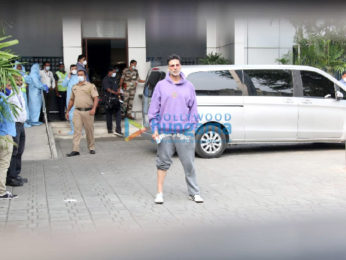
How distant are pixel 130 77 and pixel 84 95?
516 cm

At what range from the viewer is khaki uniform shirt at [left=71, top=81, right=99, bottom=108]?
9992 mm

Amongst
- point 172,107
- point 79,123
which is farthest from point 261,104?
point 172,107

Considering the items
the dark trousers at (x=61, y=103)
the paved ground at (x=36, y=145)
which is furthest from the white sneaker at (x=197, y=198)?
the dark trousers at (x=61, y=103)

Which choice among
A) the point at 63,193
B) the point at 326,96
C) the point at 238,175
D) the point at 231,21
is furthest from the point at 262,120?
the point at 231,21

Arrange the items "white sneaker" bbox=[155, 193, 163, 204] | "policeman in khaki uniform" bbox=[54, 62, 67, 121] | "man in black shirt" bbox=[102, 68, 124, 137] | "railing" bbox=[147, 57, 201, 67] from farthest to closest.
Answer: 1. "railing" bbox=[147, 57, 201, 67]
2. "policeman in khaki uniform" bbox=[54, 62, 67, 121]
3. "man in black shirt" bbox=[102, 68, 124, 137]
4. "white sneaker" bbox=[155, 193, 163, 204]

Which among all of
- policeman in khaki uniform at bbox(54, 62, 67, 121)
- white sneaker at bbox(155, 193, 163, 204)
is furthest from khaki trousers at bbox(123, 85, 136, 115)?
white sneaker at bbox(155, 193, 163, 204)

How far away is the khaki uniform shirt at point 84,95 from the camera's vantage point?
393 inches

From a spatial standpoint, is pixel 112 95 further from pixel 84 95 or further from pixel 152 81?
pixel 152 81

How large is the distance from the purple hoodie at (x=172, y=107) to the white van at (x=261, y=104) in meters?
3.40

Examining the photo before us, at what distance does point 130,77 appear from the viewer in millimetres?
15047

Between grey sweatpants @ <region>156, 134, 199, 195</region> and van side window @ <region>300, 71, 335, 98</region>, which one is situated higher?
van side window @ <region>300, 71, 335, 98</region>

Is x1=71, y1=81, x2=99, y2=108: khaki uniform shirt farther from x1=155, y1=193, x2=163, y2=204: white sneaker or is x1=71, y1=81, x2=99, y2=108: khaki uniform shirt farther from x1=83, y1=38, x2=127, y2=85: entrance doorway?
x1=83, y1=38, x2=127, y2=85: entrance doorway

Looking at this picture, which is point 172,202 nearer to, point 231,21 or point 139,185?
point 139,185

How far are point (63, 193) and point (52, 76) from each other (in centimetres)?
908
